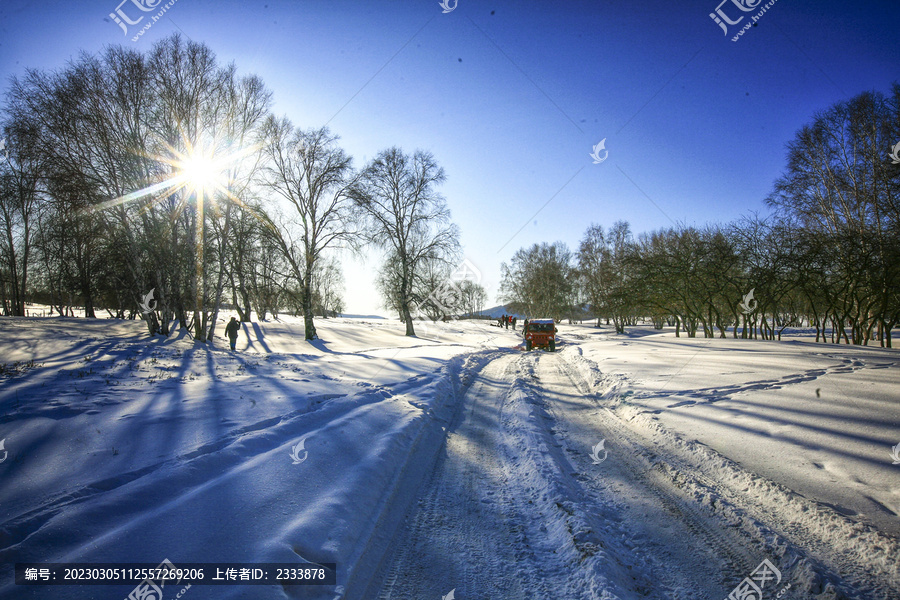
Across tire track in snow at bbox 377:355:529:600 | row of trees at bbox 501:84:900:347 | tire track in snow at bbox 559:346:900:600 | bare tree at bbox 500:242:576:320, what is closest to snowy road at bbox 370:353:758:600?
tire track in snow at bbox 377:355:529:600

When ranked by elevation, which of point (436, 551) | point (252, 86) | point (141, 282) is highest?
point (252, 86)

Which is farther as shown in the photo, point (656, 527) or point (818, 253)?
point (818, 253)

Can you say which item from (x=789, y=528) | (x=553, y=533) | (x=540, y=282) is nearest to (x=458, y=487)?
(x=553, y=533)

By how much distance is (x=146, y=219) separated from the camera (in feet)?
59.5

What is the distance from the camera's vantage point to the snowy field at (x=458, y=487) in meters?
2.68

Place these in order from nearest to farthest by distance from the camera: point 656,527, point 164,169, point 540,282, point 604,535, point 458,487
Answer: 1. point 604,535
2. point 656,527
3. point 458,487
4. point 164,169
5. point 540,282

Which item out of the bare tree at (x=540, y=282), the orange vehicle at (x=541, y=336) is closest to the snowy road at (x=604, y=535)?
the orange vehicle at (x=541, y=336)

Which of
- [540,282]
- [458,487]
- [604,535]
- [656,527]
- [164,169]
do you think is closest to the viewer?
[604,535]

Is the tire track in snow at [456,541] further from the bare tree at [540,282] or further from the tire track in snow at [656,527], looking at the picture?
the bare tree at [540,282]

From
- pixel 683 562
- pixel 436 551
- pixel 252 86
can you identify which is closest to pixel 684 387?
pixel 683 562

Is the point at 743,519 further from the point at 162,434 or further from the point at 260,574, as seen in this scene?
the point at 162,434

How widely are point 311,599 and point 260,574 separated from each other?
42cm

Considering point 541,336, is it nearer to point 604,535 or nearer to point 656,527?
point 656,527

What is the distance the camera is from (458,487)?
4.23 m
